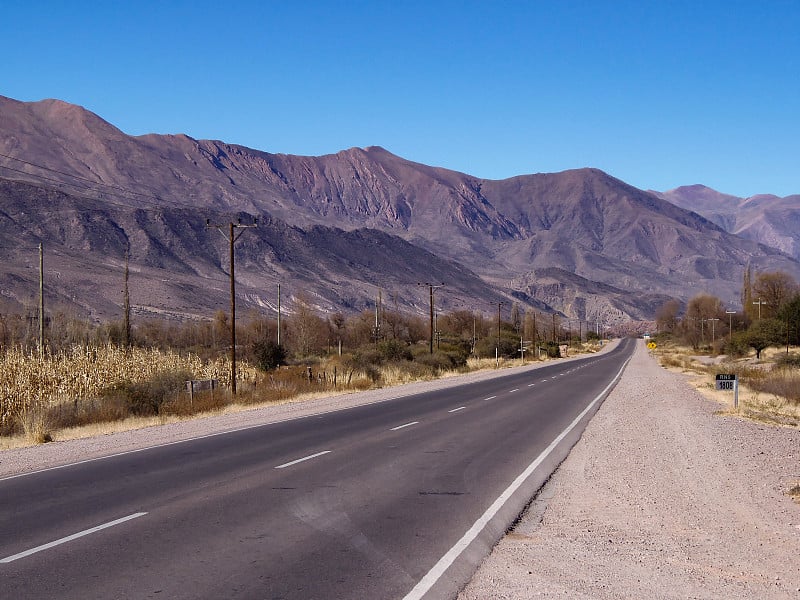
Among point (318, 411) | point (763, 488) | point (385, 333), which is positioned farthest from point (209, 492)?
point (385, 333)

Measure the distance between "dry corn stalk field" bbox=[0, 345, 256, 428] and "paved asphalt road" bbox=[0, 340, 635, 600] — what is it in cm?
833

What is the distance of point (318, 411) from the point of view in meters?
27.1

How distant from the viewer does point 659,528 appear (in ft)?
31.1

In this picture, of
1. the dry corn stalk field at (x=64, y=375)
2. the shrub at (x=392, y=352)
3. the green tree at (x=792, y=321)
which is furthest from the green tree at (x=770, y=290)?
the dry corn stalk field at (x=64, y=375)

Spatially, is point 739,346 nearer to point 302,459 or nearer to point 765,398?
point 765,398

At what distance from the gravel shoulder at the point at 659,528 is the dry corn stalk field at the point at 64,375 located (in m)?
15.8

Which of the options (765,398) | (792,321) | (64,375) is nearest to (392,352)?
(765,398)

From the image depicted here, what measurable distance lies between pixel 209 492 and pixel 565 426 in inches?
461

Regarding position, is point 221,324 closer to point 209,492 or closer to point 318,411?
point 318,411

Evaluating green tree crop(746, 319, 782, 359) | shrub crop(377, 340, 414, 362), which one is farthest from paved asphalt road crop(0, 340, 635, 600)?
green tree crop(746, 319, 782, 359)

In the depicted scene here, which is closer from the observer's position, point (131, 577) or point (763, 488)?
point (131, 577)

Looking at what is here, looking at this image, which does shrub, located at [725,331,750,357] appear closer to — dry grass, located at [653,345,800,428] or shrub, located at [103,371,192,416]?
dry grass, located at [653,345,800,428]

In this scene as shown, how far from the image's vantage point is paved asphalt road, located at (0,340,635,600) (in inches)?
288

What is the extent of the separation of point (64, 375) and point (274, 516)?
65.1ft
